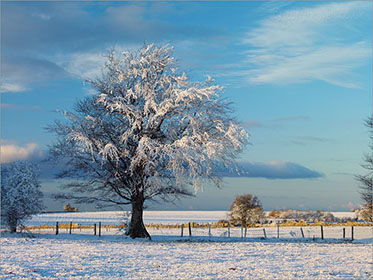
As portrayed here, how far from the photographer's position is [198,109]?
1141 inches

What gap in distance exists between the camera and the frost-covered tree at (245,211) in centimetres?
5206

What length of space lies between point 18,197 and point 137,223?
8271mm

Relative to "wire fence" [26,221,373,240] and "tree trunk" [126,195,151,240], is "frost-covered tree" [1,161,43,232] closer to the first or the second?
"wire fence" [26,221,373,240]

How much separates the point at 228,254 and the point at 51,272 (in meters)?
8.32

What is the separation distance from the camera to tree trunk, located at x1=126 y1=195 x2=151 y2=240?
29.8 m

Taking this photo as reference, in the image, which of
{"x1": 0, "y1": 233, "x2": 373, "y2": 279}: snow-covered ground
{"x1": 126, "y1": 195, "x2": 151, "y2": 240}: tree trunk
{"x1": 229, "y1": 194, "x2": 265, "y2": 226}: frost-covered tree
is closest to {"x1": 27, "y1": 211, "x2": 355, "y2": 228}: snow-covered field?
{"x1": 229, "y1": 194, "x2": 265, "y2": 226}: frost-covered tree

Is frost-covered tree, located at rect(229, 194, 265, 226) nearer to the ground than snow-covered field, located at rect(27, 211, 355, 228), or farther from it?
farther from it

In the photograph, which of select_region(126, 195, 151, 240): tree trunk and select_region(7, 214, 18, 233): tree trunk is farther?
select_region(126, 195, 151, 240): tree trunk

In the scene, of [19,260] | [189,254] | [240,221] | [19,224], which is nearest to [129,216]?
[19,224]

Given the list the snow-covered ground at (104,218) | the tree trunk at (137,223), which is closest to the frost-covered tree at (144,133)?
the tree trunk at (137,223)

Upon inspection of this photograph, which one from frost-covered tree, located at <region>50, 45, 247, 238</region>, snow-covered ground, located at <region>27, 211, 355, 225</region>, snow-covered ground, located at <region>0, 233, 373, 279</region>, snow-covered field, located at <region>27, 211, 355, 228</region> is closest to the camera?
snow-covered ground, located at <region>0, 233, 373, 279</region>

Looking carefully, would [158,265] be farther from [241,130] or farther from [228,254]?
[241,130]

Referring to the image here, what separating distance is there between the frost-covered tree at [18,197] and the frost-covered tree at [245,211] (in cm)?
2744

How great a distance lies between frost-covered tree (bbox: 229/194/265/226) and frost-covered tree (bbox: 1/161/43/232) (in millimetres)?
27441
